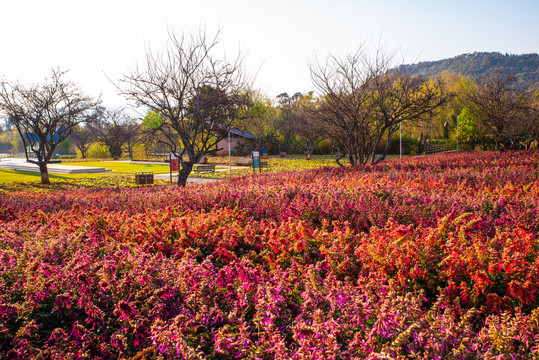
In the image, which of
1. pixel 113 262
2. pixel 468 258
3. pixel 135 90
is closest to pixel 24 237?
pixel 113 262

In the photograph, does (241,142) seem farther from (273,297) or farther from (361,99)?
(273,297)

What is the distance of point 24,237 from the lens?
4.26m

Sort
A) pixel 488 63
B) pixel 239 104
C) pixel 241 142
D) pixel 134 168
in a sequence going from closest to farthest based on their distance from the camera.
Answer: pixel 239 104, pixel 134 168, pixel 241 142, pixel 488 63

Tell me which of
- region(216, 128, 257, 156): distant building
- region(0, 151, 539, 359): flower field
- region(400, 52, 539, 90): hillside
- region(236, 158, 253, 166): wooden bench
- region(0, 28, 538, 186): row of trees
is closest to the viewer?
region(0, 151, 539, 359): flower field

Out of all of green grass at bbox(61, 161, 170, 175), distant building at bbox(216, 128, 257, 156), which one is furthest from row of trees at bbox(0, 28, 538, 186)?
distant building at bbox(216, 128, 257, 156)

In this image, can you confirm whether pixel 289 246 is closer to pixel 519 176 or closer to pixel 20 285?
pixel 20 285

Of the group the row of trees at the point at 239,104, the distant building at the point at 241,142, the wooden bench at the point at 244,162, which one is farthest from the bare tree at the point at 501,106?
the distant building at the point at 241,142

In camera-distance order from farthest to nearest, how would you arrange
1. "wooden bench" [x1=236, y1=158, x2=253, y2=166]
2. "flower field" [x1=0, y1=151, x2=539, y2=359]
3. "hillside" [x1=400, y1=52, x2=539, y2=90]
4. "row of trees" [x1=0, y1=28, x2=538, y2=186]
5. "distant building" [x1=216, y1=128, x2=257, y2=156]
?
1. "hillside" [x1=400, y1=52, x2=539, y2=90]
2. "distant building" [x1=216, y1=128, x2=257, y2=156]
3. "wooden bench" [x1=236, y1=158, x2=253, y2=166]
4. "row of trees" [x1=0, y1=28, x2=538, y2=186]
5. "flower field" [x1=0, y1=151, x2=539, y2=359]

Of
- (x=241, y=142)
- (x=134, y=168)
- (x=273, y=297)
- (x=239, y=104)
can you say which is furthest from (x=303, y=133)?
(x=273, y=297)

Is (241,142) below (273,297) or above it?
above

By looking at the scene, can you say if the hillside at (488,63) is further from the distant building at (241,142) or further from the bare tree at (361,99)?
the bare tree at (361,99)

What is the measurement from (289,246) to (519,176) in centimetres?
680

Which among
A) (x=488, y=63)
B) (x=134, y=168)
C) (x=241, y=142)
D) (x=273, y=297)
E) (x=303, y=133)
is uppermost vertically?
(x=488, y=63)

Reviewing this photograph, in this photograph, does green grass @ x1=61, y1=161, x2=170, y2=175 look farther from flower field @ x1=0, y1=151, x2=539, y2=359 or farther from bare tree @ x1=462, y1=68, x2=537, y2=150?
flower field @ x1=0, y1=151, x2=539, y2=359
